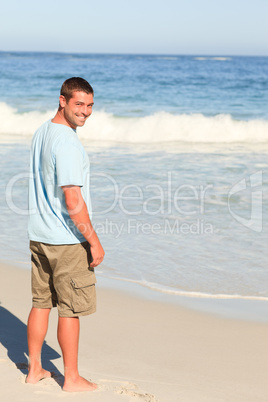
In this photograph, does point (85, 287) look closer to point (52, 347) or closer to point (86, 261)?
point (86, 261)

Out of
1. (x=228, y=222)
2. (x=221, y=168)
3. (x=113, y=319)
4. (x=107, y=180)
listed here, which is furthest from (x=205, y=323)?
(x=221, y=168)

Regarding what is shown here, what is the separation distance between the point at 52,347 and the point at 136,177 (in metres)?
5.58

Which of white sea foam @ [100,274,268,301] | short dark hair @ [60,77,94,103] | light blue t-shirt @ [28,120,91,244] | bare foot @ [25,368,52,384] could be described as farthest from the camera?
white sea foam @ [100,274,268,301]

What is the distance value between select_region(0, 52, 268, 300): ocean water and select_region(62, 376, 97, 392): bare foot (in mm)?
1770

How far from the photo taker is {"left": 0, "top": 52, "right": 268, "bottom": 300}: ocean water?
16.4 ft

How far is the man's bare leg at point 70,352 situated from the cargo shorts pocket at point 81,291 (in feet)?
0.30

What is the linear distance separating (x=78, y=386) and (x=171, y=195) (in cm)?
509

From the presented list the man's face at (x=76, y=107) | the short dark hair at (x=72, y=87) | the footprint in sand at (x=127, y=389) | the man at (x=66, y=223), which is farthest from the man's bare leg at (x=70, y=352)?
the short dark hair at (x=72, y=87)

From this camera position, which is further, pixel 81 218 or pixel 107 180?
pixel 107 180

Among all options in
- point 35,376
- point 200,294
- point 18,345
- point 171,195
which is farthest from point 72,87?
point 171,195

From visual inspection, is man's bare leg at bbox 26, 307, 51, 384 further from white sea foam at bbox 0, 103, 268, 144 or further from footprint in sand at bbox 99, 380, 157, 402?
white sea foam at bbox 0, 103, 268, 144

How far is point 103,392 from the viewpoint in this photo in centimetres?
279

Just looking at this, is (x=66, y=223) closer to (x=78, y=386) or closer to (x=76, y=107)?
(x=76, y=107)

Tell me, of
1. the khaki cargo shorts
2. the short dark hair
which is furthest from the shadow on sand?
the short dark hair
